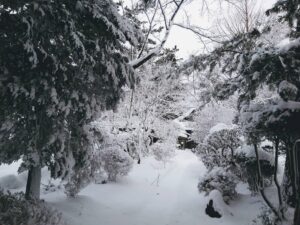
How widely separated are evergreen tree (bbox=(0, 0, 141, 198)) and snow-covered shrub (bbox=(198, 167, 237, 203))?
177 inches

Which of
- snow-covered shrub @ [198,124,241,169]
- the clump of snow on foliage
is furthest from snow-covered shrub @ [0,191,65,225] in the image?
snow-covered shrub @ [198,124,241,169]

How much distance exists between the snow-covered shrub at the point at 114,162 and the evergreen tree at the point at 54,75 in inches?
156

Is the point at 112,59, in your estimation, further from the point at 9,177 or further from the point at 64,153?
the point at 9,177

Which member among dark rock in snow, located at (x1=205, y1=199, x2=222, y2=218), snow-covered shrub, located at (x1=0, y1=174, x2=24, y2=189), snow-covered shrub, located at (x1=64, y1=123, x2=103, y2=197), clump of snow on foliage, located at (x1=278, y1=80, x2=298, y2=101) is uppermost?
clump of snow on foliage, located at (x1=278, y1=80, x2=298, y2=101)

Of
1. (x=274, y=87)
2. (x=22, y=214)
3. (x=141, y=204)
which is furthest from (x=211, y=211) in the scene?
(x=22, y=214)

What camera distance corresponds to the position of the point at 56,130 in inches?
225

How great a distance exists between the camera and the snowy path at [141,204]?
725 centimetres

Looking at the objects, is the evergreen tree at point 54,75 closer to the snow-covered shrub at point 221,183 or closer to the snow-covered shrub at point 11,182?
the snow-covered shrub at point 11,182

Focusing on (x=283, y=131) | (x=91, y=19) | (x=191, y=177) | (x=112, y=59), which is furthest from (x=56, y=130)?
(x=191, y=177)

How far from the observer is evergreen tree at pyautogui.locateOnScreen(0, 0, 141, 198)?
5.29 m

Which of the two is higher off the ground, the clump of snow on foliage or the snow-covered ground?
the clump of snow on foliage

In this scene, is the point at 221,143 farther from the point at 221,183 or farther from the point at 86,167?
the point at 86,167

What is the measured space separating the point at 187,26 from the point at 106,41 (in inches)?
218

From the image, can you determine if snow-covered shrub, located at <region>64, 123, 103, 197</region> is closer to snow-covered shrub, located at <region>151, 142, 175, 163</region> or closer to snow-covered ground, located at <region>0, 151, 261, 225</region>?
snow-covered ground, located at <region>0, 151, 261, 225</region>
